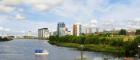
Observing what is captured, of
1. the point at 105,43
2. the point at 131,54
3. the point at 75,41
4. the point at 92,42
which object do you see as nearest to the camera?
the point at 131,54

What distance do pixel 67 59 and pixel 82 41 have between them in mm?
91494

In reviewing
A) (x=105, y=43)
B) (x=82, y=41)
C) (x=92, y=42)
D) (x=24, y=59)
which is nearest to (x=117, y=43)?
(x=105, y=43)

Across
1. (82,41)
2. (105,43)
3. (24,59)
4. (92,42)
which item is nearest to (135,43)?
(24,59)

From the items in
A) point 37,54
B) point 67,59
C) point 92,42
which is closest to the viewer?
point 67,59

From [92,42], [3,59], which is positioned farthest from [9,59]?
[92,42]

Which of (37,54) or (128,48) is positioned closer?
(128,48)

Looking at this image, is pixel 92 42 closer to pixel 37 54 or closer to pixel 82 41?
pixel 82 41

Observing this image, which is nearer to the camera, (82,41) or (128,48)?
(128,48)

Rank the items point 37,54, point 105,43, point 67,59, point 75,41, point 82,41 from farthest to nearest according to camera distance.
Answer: point 75,41 → point 82,41 → point 105,43 → point 37,54 → point 67,59

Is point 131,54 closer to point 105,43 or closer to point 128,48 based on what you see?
point 128,48

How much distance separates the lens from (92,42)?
522 feet

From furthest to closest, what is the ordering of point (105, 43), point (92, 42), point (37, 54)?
point (92, 42) < point (105, 43) < point (37, 54)

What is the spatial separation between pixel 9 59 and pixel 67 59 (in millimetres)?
13487

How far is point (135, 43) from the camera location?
9475 centimetres
